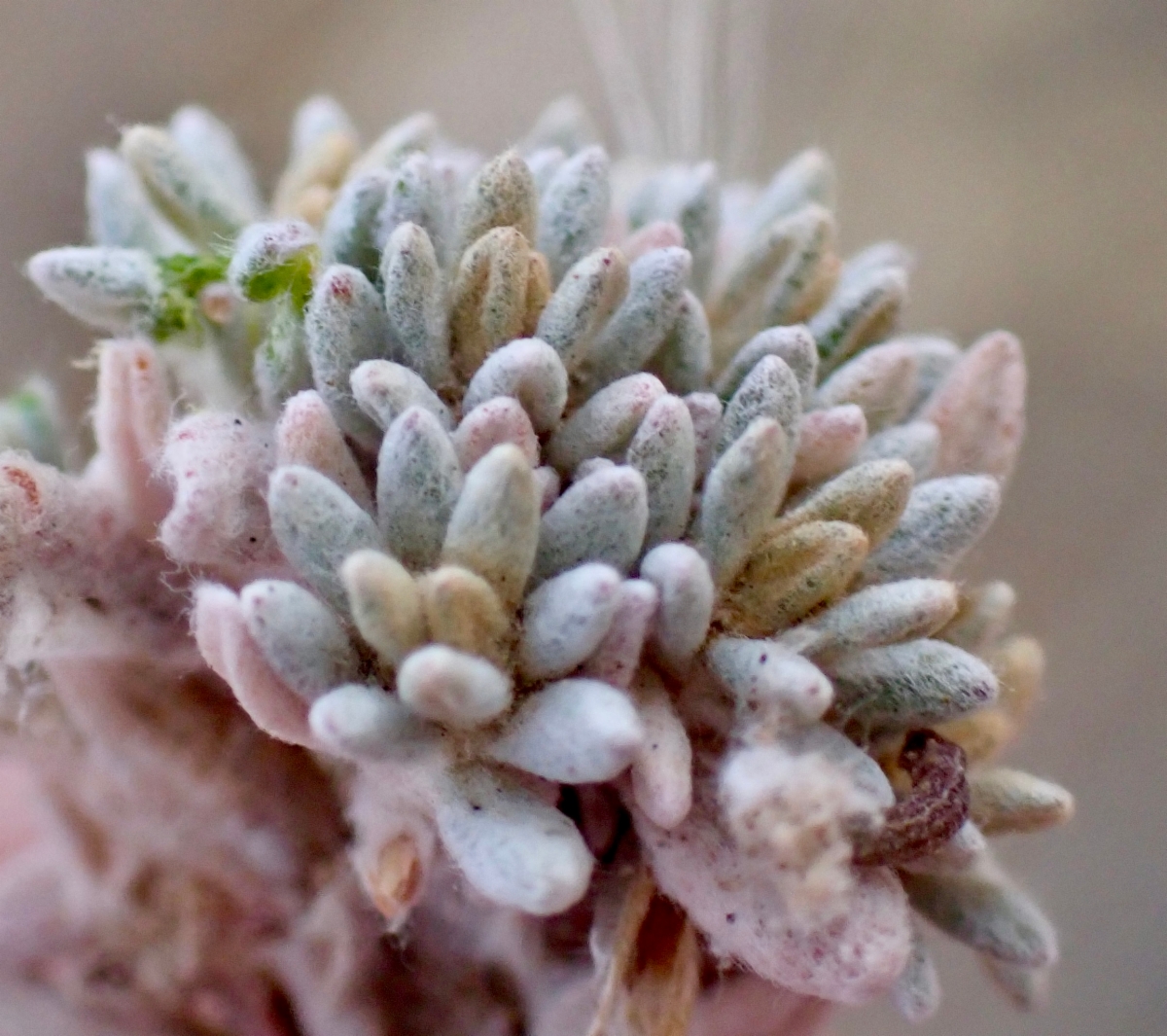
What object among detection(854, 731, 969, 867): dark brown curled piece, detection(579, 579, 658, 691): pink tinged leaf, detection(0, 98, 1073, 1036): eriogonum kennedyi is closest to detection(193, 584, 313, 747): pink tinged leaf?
detection(0, 98, 1073, 1036): eriogonum kennedyi

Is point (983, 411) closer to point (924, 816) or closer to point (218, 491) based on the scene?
point (924, 816)

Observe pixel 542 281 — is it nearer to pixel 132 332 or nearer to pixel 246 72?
pixel 132 332

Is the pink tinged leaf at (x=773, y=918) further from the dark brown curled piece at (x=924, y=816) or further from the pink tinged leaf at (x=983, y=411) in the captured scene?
the pink tinged leaf at (x=983, y=411)

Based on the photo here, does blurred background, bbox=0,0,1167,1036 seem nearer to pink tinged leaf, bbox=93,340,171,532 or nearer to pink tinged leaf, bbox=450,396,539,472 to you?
pink tinged leaf, bbox=93,340,171,532

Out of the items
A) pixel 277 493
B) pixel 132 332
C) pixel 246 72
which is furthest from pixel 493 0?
pixel 277 493

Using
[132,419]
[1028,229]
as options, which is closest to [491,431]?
[132,419]

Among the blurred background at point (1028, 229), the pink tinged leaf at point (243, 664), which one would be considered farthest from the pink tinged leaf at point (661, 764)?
the blurred background at point (1028, 229)

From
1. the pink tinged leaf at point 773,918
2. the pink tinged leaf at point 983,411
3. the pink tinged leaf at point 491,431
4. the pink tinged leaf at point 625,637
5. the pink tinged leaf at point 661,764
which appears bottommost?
the pink tinged leaf at point 773,918
